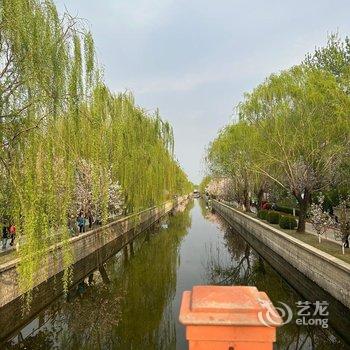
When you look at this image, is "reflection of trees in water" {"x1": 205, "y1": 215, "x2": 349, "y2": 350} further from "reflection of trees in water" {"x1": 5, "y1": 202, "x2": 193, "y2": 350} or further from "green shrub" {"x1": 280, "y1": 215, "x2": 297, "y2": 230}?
"reflection of trees in water" {"x1": 5, "y1": 202, "x2": 193, "y2": 350}

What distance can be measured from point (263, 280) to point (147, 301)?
496 cm

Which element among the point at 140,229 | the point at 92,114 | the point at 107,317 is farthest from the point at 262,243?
the point at 92,114

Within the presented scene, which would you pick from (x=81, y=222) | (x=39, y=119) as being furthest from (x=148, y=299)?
(x=81, y=222)

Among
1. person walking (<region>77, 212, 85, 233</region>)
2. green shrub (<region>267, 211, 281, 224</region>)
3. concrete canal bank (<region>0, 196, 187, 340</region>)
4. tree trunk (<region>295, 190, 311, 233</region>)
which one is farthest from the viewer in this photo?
green shrub (<region>267, 211, 281, 224</region>)

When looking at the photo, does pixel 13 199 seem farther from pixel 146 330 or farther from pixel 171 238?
pixel 171 238

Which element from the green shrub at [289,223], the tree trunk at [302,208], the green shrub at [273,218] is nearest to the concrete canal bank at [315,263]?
the green shrub at [289,223]

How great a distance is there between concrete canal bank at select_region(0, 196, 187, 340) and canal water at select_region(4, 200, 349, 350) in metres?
0.39

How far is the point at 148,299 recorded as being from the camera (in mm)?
12508

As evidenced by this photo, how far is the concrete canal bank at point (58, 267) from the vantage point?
387 inches

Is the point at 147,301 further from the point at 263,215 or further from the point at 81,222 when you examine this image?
the point at 263,215

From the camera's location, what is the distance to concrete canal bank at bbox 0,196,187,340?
32.2 feet

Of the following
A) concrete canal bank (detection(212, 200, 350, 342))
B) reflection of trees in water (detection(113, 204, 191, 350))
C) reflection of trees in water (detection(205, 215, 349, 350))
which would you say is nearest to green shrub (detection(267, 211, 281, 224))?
reflection of trees in water (detection(205, 215, 349, 350))

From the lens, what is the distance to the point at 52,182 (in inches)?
293

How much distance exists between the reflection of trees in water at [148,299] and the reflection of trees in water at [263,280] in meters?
2.01
